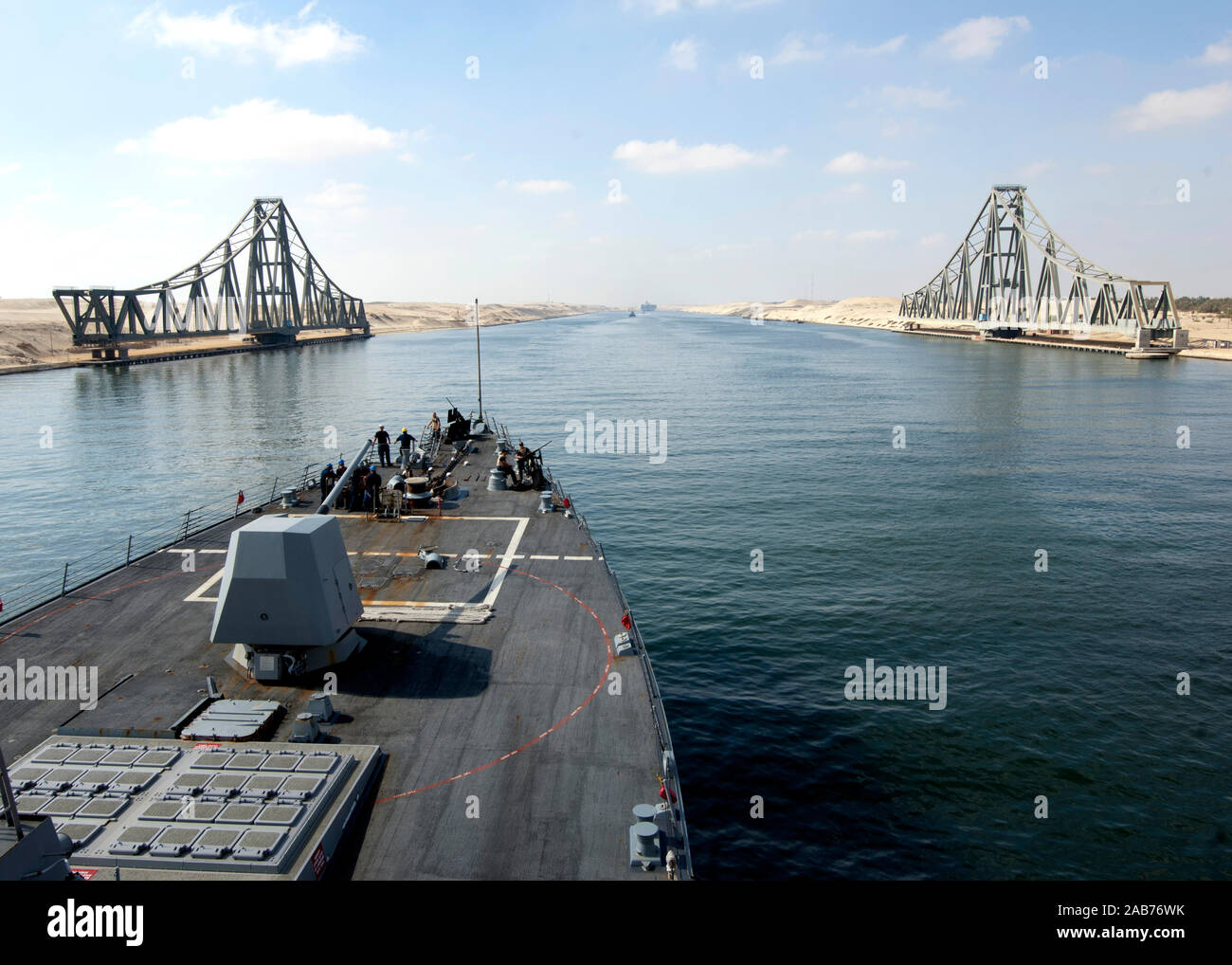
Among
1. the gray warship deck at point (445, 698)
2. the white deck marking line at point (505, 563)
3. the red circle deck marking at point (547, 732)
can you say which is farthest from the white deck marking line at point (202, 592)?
the red circle deck marking at point (547, 732)

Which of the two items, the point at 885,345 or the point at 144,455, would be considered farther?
the point at 885,345

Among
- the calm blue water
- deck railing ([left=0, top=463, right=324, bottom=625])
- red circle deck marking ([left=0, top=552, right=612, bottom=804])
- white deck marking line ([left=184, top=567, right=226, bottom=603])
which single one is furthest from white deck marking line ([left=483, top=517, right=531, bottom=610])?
deck railing ([left=0, top=463, right=324, bottom=625])

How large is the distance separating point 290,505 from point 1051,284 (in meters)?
200

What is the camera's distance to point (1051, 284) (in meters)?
185

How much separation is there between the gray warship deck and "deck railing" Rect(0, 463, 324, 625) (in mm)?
7065

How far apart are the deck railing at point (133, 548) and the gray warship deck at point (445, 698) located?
7.07 m

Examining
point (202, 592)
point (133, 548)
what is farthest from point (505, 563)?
point (133, 548)

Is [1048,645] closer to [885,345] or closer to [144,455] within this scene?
[144,455]

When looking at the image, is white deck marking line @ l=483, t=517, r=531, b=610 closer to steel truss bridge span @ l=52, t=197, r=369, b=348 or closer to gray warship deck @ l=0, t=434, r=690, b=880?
gray warship deck @ l=0, t=434, r=690, b=880

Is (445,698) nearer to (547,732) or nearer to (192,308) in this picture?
(547,732)

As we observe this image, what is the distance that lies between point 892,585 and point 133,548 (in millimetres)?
38661

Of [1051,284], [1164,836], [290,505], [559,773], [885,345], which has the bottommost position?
[1164,836]

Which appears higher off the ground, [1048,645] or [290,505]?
[290,505]
